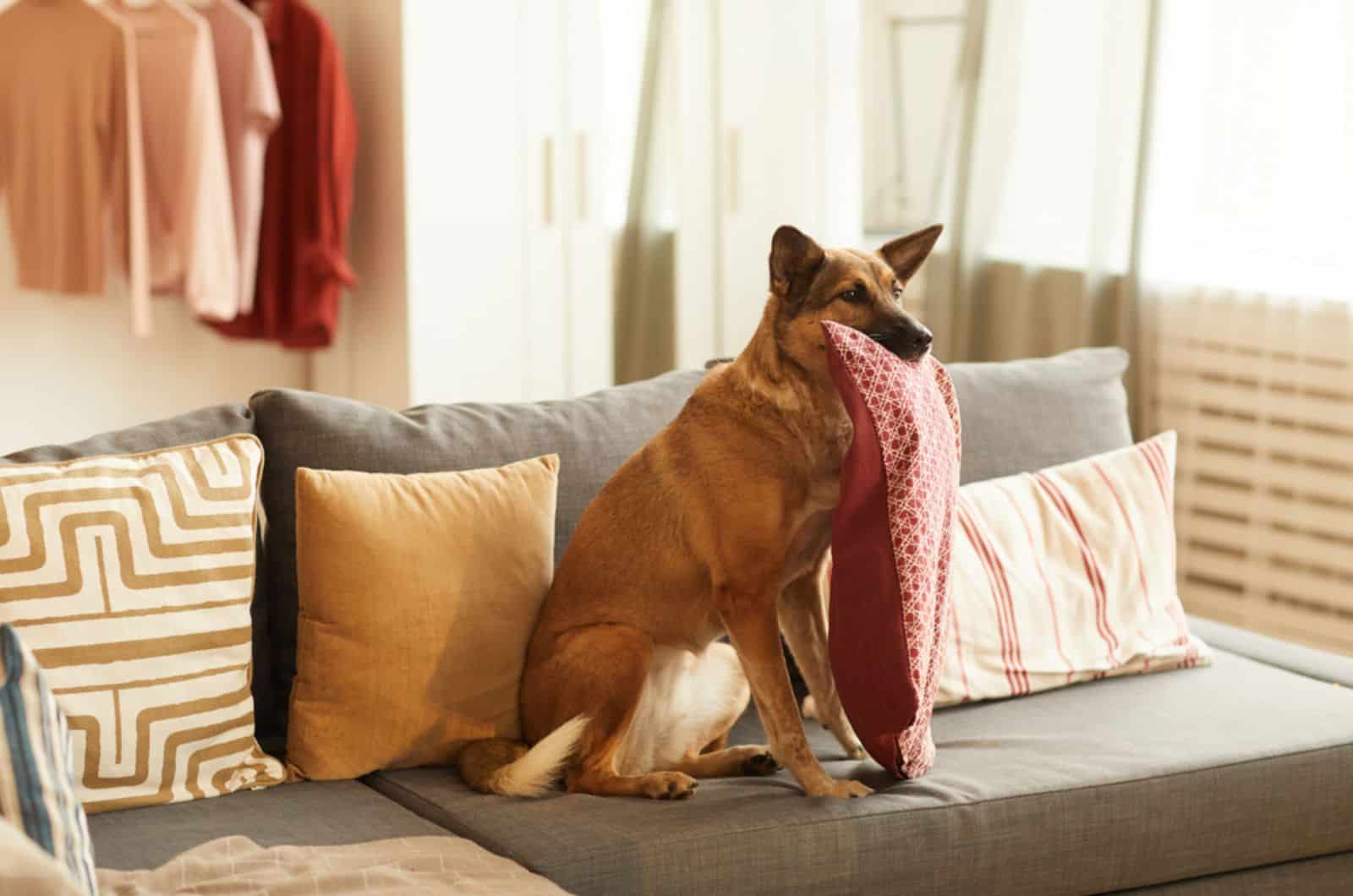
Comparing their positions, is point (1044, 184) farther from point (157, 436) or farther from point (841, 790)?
point (157, 436)

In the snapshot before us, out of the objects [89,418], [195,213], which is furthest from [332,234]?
[89,418]

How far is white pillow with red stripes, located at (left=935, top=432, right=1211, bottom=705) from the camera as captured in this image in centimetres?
226

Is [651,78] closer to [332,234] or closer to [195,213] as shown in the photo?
[332,234]

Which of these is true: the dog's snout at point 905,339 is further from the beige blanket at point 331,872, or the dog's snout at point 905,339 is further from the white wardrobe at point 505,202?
the white wardrobe at point 505,202

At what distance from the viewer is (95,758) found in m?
1.83

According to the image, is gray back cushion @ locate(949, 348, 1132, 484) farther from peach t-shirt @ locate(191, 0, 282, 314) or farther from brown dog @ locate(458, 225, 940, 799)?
peach t-shirt @ locate(191, 0, 282, 314)

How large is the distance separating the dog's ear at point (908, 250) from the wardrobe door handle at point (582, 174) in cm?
228

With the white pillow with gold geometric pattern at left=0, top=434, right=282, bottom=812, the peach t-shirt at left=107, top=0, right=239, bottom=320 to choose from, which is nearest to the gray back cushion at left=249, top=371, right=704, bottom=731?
the white pillow with gold geometric pattern at left=0, top=434, right=282, bottom=812

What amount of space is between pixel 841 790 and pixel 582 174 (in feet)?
Answer: 8.90

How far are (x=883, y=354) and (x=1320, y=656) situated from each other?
109 centimetres

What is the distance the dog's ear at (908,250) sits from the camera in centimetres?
206

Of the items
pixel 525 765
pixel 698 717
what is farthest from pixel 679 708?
pixel 525 765

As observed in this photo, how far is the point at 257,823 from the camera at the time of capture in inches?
71.6

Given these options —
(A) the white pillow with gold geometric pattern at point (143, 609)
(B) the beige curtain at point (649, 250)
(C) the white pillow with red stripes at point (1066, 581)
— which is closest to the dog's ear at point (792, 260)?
(C) the white pillow with red stripes at point (1066, 581)
